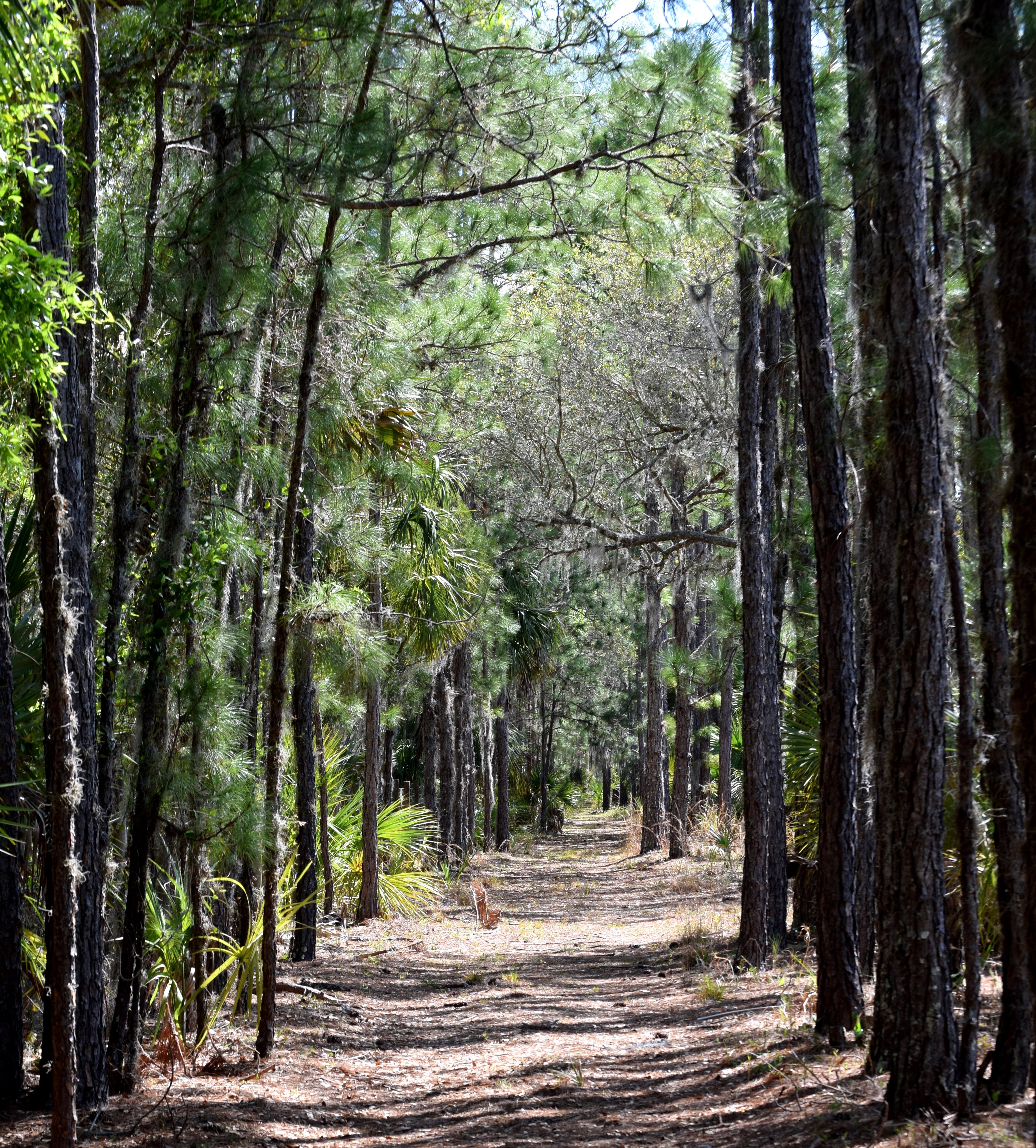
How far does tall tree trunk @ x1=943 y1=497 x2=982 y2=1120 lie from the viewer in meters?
4.35

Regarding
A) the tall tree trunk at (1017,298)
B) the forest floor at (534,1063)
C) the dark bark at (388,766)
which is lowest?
the forest floor at (534,1063)

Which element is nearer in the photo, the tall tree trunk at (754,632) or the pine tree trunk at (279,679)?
the pine tree trunk at (279,679)

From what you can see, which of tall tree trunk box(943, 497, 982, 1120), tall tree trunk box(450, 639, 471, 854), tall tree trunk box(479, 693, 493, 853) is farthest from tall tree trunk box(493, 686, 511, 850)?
tall tree trunk box(943, 497, 982, 1120)

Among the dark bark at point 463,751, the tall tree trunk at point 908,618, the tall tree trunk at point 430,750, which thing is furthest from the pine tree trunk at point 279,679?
the dark bark at point 463,751

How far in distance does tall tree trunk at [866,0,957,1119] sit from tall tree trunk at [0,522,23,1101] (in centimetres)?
414

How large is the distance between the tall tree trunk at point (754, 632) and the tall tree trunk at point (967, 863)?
442cm

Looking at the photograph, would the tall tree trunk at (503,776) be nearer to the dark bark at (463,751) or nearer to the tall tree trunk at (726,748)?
the dark bark at (463,751)

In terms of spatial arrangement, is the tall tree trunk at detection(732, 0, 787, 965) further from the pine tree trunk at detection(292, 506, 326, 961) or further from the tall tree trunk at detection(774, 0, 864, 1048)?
the pine tree trunk at detection(292, 506, 326, 961)

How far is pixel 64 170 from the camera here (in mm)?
4930

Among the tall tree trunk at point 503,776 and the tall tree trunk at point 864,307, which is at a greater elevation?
the tall tree trunk at point 864,307

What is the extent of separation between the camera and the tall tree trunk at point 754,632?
8.98 meters

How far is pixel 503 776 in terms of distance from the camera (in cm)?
2559

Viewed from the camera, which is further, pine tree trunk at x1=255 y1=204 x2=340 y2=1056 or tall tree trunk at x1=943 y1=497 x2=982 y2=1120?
pine tree trunk at x1=255 y1=204 x2=340 y2=1056

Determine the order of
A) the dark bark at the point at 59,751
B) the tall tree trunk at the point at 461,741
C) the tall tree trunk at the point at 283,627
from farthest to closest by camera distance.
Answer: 1. the tall tree trunk at the point at 461,741
2. the tall tree trunk at the point at 283,627
3. the dark bark at the point at 59,751
